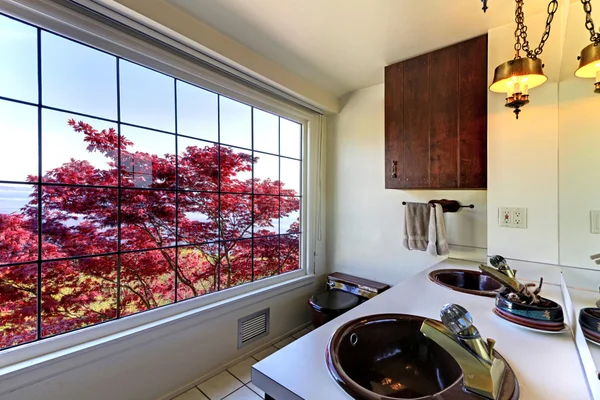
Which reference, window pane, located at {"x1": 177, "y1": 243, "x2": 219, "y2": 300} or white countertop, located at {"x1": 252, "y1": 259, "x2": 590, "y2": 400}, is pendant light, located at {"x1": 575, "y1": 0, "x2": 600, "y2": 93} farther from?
window pane, located at {"x1": 177, "y1": 243, "x2": 219, "y2": 300}

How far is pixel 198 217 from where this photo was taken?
1861 mm

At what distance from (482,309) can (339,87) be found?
2.08m

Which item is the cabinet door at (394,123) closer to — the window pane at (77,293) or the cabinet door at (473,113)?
the cabinet door at (473,113)

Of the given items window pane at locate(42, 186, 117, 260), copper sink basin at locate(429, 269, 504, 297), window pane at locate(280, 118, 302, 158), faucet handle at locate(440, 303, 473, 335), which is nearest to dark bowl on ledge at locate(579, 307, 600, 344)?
faucet handle at locate(440, 303, 473, 335)

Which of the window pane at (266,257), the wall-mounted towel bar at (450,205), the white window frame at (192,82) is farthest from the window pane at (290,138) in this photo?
the wall-mounted towel bar at (450,205)

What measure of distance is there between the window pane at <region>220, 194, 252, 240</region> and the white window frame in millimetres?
425

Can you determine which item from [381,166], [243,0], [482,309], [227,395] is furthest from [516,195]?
[227,395]

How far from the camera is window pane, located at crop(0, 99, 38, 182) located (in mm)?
1173

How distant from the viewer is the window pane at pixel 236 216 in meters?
2.02

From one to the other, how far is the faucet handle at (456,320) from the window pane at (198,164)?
166 cm

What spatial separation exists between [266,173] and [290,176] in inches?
11.8

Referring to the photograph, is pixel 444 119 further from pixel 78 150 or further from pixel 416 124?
pixel 78 150

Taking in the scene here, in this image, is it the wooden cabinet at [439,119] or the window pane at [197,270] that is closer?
the wooden cabinet at [439,119]

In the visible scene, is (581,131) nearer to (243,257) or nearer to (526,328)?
(526,328)
